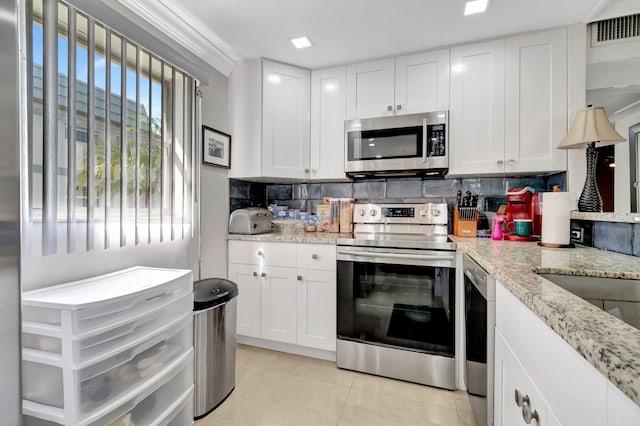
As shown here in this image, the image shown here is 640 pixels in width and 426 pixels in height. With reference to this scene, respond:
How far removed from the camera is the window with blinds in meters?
1.11

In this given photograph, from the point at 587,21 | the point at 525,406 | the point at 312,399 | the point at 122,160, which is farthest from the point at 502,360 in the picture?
the point at 587,21

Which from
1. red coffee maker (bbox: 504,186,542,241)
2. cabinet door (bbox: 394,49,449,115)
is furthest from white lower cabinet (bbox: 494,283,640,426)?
cabinet door (bbox: 394,49,449,115)

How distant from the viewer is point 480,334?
4.23 feet

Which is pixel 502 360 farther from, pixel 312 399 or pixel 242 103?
pixel 242 103

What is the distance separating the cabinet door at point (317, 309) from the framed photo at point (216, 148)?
110 cm

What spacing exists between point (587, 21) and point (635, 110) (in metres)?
0.73

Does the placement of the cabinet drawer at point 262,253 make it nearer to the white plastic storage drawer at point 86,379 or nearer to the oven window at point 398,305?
the oven window at point 398,305

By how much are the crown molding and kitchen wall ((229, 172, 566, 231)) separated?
3.24 feet

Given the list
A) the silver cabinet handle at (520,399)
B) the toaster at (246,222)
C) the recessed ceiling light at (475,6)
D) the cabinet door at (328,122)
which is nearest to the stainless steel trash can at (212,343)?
the toaster at (246,222)

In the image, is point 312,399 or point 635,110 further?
point 312,399

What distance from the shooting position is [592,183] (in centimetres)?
167

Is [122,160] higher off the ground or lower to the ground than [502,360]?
higher

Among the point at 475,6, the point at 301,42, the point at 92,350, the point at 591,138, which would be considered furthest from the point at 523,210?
the point at 92,350

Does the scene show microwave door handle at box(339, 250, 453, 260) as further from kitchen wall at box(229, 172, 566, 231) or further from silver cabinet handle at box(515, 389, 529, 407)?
silver cabinet handle at box(515, 389, 529, 407)
